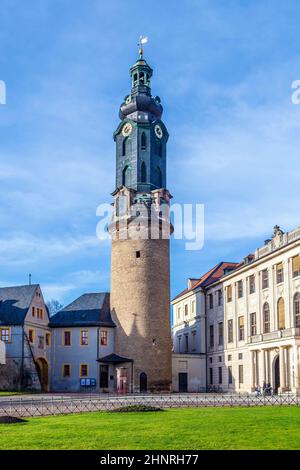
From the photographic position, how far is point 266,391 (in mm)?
52906

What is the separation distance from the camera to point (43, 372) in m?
65.4

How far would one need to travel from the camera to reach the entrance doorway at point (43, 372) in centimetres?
6462

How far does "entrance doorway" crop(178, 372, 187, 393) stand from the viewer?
6762 cm

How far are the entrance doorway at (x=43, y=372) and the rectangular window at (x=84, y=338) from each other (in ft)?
13.2

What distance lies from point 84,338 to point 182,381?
11068mm

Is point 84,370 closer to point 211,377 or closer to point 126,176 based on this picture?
point 211,377

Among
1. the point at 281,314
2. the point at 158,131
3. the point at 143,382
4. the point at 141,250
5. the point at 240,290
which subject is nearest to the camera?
the point at 281,314

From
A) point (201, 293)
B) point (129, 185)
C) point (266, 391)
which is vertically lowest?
point (266, 391)

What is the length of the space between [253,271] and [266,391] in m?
11.9

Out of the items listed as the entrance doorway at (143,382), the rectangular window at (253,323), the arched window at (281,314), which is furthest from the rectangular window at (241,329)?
the entrance doorway at (143,382)

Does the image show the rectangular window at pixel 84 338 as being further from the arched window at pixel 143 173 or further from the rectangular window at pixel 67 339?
the arched window at pixel 143 173

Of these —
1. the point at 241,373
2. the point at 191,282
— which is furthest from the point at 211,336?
the point at 191,282
